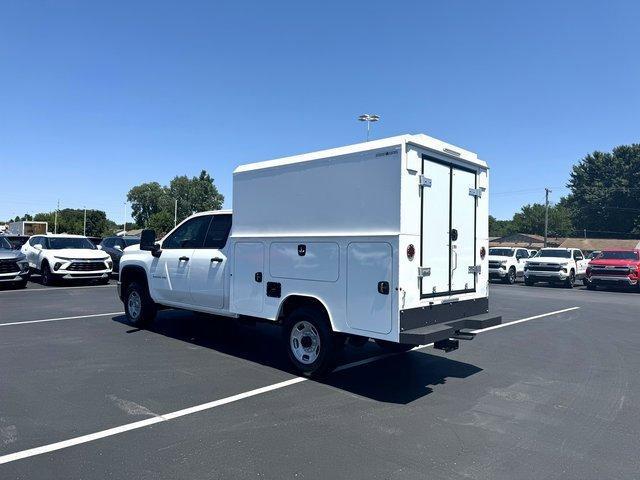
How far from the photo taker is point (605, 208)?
79.7 m

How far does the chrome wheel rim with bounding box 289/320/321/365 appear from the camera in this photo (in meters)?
6.28

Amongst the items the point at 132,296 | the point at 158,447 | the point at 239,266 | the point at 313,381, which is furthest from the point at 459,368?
the point at 132,296

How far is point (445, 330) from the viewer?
5.75m

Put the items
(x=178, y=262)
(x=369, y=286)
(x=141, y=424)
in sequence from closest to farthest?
(x=141, y=424)
(x=369, y=286)
(x=178, y=262)

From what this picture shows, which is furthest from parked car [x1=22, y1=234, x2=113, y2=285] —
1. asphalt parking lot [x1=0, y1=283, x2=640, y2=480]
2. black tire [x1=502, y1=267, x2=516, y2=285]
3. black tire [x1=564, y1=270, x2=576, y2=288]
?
black tire [x1=564, y1=270, x2=576, y2=288]

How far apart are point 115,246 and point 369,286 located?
19.2 m

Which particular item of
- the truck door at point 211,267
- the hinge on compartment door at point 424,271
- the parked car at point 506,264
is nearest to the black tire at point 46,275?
the truck door at point 211,267

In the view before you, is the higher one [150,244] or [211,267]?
[150,244]

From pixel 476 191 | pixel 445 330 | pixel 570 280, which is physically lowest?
pixel 570 280

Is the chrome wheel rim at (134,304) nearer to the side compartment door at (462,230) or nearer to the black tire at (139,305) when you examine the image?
the black tire at (139,305)

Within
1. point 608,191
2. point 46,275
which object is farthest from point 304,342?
point 608,191

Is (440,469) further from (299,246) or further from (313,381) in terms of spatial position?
(299,246)

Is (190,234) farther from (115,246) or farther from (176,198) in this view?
(176,198)

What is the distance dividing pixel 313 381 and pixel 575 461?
3027 millimetres
